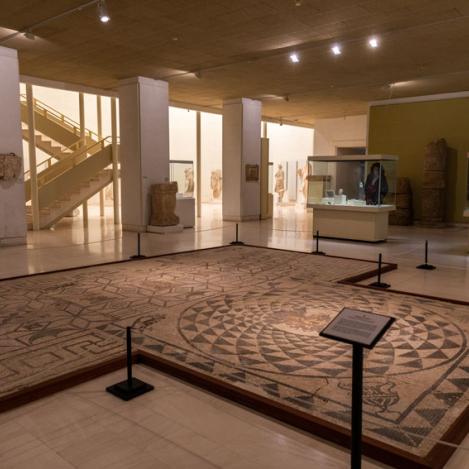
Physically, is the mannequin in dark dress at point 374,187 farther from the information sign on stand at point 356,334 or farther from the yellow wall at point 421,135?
the information sign on stand at point 356,334

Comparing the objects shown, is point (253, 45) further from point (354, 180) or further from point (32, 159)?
point (32, 159)

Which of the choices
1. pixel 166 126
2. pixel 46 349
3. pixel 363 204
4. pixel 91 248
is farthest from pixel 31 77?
pixel 46 349

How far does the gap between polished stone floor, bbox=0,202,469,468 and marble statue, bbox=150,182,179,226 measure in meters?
0.90

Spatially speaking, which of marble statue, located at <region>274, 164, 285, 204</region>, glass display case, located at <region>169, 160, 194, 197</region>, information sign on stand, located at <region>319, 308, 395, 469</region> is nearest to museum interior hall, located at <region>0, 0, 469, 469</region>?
information sign on stand, located at <region>319, 308, 395, 469</region>

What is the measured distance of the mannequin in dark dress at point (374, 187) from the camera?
38.4 ft

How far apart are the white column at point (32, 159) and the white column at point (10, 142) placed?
260cm

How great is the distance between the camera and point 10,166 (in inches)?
414

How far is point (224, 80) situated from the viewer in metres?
14.0

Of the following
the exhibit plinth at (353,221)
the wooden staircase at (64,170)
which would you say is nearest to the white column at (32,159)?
the wooden staircase at (64,170)

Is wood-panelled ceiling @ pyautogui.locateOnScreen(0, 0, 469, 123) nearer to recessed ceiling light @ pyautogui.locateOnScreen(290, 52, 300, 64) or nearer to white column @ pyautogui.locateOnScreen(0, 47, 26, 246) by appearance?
recessed ceiling light @ pyautogui.locateOnScreen(290, 52, 300, 64)

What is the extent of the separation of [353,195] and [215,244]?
3637 mm

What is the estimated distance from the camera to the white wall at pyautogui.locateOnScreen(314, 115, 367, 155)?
69.8ft

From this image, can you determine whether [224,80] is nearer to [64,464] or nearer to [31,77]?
[31,77]

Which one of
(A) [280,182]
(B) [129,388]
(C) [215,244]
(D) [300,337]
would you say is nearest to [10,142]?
(C) [215,244]
